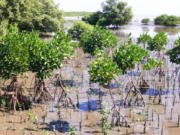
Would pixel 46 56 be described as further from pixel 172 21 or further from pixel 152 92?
pixel 172 21

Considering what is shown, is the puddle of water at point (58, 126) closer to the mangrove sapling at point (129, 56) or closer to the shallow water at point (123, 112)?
the shallow water at point (123, 112)

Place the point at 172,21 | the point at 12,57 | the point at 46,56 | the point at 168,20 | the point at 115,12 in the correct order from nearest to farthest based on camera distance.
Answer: the point at 12,57
the point at 46,56
the point at 115,12
the point at 172,21
the point at 168,20

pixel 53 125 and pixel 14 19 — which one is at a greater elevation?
pixel 14 19

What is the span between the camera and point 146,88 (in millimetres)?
19875

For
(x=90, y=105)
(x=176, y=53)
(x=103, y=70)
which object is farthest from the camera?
(x=176, y=53)

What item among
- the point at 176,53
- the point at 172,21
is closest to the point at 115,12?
the point at 172,21

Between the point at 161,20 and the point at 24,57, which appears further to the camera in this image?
the point at 161,20

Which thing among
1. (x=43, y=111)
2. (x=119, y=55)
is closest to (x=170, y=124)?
(x=119, y=55)

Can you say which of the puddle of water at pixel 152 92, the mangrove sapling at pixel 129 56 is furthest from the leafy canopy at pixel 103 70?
the puddle of water at pixel 152 92

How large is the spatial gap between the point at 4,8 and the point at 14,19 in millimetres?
2226

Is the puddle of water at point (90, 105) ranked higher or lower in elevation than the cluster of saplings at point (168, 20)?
lower

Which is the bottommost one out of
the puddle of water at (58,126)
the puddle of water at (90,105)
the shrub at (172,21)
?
the puddle of water at (58,126)

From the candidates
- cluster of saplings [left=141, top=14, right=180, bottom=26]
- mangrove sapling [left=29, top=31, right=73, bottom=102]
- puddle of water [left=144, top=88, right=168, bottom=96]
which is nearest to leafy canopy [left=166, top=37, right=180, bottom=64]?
puddle of water [left=144, top=88, right=168, bottom=96]

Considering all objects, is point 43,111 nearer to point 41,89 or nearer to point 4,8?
point 41,89
